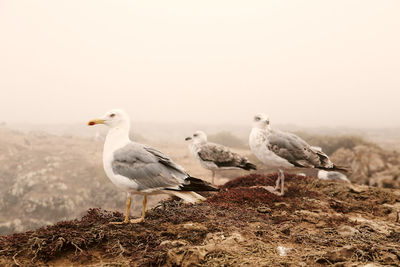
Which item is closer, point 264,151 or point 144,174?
point 144,174

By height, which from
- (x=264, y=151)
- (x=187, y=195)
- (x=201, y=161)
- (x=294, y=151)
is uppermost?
(x=294, y=151)

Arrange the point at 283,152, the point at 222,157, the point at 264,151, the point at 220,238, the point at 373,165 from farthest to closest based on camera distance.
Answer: the point at 373,165
the point at 222,157
the point at 264,151
the point at 283,152
the point at 220,238

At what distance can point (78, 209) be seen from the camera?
1502cm

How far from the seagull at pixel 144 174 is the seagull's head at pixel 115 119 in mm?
305

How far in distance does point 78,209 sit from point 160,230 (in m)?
12.0

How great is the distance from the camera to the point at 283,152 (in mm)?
7707

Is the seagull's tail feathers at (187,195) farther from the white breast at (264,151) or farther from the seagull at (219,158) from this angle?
the seagull at (219,158)

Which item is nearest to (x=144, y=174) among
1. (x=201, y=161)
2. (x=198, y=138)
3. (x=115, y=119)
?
(x=115, y=119)

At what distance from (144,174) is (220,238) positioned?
179cm

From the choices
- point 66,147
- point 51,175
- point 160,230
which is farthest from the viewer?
point 66,147

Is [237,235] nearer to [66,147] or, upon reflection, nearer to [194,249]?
[194,249]

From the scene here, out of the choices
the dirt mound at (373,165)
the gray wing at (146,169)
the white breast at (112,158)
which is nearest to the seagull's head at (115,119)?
the white breast at (112,158)

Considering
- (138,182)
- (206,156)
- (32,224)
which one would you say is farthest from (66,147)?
(138,182)

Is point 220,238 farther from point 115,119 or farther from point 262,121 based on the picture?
point 262,121
